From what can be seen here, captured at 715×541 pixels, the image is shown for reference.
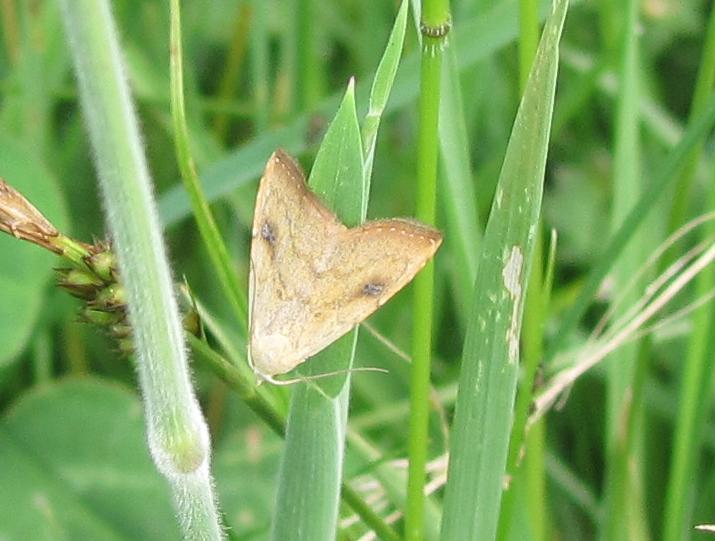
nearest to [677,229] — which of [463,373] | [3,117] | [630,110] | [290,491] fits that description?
[630,110]

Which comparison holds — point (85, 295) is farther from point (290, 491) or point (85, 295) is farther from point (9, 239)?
point (9, 239)

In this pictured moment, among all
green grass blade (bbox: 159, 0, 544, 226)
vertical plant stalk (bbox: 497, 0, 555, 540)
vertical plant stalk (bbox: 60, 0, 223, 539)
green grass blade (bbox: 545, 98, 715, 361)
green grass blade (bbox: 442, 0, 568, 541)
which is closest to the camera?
vertical plant stalk (bbox: 60, 0, 223, 539)

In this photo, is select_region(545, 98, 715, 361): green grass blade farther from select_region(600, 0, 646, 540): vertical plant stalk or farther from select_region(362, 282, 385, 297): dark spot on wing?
select_region(362, 282, 385, 297): dark spot on wing

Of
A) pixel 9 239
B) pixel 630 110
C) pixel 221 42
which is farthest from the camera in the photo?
pixel 221 42

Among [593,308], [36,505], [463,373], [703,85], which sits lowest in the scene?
[36,505]

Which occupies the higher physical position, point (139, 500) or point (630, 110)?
point (630, 110)

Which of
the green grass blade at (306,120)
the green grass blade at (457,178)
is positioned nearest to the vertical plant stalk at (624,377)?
the green grass blade at (306,120)

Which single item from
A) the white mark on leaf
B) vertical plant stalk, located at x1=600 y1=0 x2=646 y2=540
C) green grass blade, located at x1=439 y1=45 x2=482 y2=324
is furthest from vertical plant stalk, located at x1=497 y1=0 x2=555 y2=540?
vertical plant stalk, located at x1=600 y1=0 x2=646 y2=540

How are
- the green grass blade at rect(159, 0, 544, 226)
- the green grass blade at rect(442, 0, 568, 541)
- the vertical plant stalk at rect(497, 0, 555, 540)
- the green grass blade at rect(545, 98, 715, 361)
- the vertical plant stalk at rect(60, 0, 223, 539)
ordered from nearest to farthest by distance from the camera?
the vertical plant stalk at rect(60, 0, 223, 539) < the green grass blade at rect(442, 0, 568, 541) < the vertical plant stalk at rect(497, 0, 555, 540) < the green grass blade at rect(545, 98, 715, 361) < the green grass blade at rect(159, 0, 544, 226)
